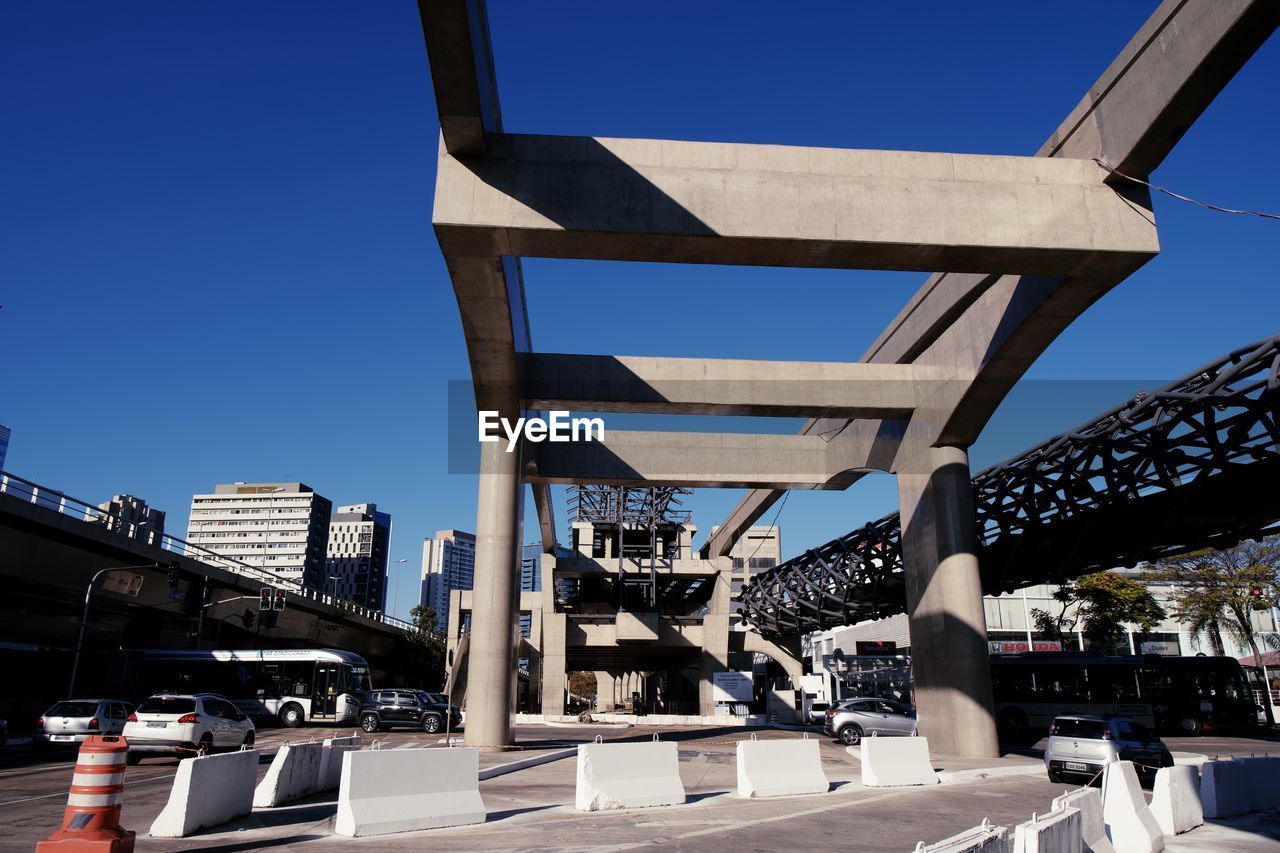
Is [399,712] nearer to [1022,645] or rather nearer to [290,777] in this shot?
[290,777]

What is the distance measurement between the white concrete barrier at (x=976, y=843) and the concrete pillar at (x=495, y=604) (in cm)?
1861

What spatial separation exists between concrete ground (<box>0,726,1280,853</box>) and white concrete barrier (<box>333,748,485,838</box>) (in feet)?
0.77

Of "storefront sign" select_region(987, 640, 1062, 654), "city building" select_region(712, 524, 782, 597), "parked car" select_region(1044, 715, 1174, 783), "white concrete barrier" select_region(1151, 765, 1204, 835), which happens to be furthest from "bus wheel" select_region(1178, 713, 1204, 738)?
"city building" select_region(712, 524, 782, 597)

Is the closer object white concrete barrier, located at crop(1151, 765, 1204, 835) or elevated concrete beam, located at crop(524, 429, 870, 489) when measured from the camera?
white concrete barrier, located at crop(1151, 765, 1204, 835)

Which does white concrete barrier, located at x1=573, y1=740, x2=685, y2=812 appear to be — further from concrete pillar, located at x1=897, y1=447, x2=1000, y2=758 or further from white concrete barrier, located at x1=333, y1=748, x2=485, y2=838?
concrete pillar, located at x1=897, y1=447, x2=1000, y2=758

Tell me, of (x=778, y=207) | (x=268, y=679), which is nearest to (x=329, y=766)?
(x=778, y=207)

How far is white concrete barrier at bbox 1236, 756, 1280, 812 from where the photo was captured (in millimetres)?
13008

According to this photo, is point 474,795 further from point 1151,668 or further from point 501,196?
point 1151,668

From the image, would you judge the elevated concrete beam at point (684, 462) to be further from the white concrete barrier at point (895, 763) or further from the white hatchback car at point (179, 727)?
the white concrete barrier at point (895, 763)

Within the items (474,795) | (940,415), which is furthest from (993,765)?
(474,795)

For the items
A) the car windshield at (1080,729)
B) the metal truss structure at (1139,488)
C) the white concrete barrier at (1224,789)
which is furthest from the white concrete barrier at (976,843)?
the metal truss structure at (1139,488)

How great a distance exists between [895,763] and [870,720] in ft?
45.3

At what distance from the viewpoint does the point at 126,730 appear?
61.9 ft

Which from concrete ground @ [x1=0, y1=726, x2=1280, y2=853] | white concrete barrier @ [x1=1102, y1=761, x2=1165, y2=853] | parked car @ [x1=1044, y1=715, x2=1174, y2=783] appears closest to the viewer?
concrete ground @ [x1=0, y1=726, x2=1280, y2=853]
